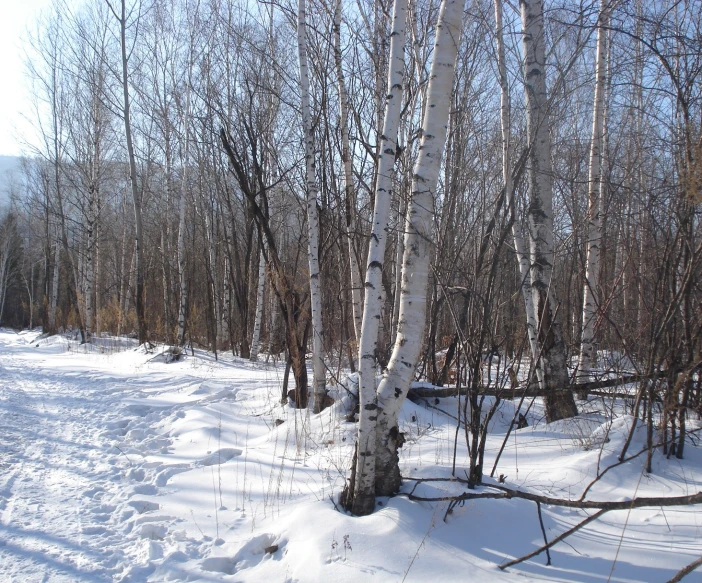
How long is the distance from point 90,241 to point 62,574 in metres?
14.2

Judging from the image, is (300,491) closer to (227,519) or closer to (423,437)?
(227,519)

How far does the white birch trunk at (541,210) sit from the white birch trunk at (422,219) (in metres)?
2.10

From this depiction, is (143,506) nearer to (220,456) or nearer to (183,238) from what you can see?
(220,456)

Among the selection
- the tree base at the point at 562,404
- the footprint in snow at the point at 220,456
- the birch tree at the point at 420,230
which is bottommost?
the footprint in snow at the point at 220,456

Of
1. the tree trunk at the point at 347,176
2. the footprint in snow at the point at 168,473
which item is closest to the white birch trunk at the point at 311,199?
the tree trunk at the point at 347,176

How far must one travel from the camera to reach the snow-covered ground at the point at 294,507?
99.8 inches

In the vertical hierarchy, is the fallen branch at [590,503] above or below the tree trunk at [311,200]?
below

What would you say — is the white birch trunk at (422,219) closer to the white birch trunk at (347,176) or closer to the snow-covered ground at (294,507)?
the snow-covered ground at (294,507)

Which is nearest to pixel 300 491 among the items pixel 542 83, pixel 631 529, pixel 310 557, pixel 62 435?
pixel 310 557

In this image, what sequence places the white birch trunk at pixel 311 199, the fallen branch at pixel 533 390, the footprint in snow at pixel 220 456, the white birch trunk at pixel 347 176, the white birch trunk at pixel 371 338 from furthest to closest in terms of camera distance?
the white birch trunk at pixel 347 176
the white birch trunk at pixel 311 199
the footprint in snow at pixel 220 456
the fallen branch at pixel 533 390
the white birch trunk at pixel 371 338

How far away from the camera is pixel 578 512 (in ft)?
9.79

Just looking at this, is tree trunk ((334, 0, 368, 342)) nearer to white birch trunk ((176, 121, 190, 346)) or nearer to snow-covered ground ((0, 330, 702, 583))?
snow-covered ground ((0, 330, 702, 583))

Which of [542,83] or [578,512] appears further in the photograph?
[542,83]

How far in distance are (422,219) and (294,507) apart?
213cm
